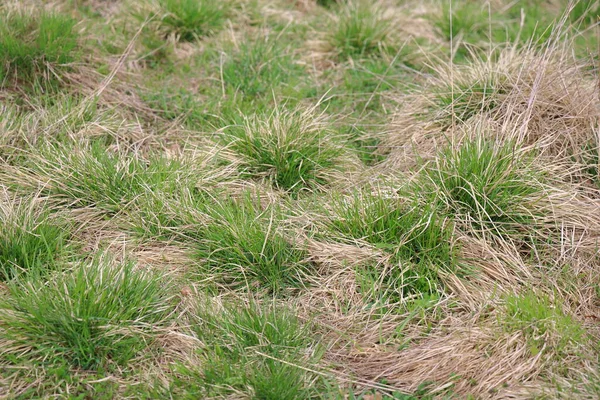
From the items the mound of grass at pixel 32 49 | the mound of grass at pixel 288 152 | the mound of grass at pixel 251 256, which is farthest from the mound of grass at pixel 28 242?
the mound of grass at pixel 32 49

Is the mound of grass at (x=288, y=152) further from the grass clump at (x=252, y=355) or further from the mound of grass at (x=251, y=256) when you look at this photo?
the grass clump at (x=252, y=355)

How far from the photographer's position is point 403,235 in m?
3.22

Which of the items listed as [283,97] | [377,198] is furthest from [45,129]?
[377,198]

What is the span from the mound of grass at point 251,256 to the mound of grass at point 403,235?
0.84 feet

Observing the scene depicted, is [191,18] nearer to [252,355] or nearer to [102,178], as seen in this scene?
[102,178]

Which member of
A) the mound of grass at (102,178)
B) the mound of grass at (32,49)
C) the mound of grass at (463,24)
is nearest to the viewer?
the mound of grass at (102,178)

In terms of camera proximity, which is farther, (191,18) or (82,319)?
(191,18)

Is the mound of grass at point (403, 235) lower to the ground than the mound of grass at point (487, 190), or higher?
lower

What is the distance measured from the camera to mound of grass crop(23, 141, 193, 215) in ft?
11.6

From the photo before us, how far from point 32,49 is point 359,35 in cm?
212

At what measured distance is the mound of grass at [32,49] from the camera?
14.0 ft

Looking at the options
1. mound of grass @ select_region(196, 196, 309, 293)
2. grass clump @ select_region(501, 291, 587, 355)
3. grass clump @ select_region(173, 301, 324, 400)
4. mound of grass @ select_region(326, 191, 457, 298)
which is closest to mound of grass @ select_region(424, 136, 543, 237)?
mound of grass @ select_region(326, 191, 457, 298)

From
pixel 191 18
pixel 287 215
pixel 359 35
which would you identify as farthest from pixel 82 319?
pixel 359 35

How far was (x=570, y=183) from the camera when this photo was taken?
3639 millimetres
